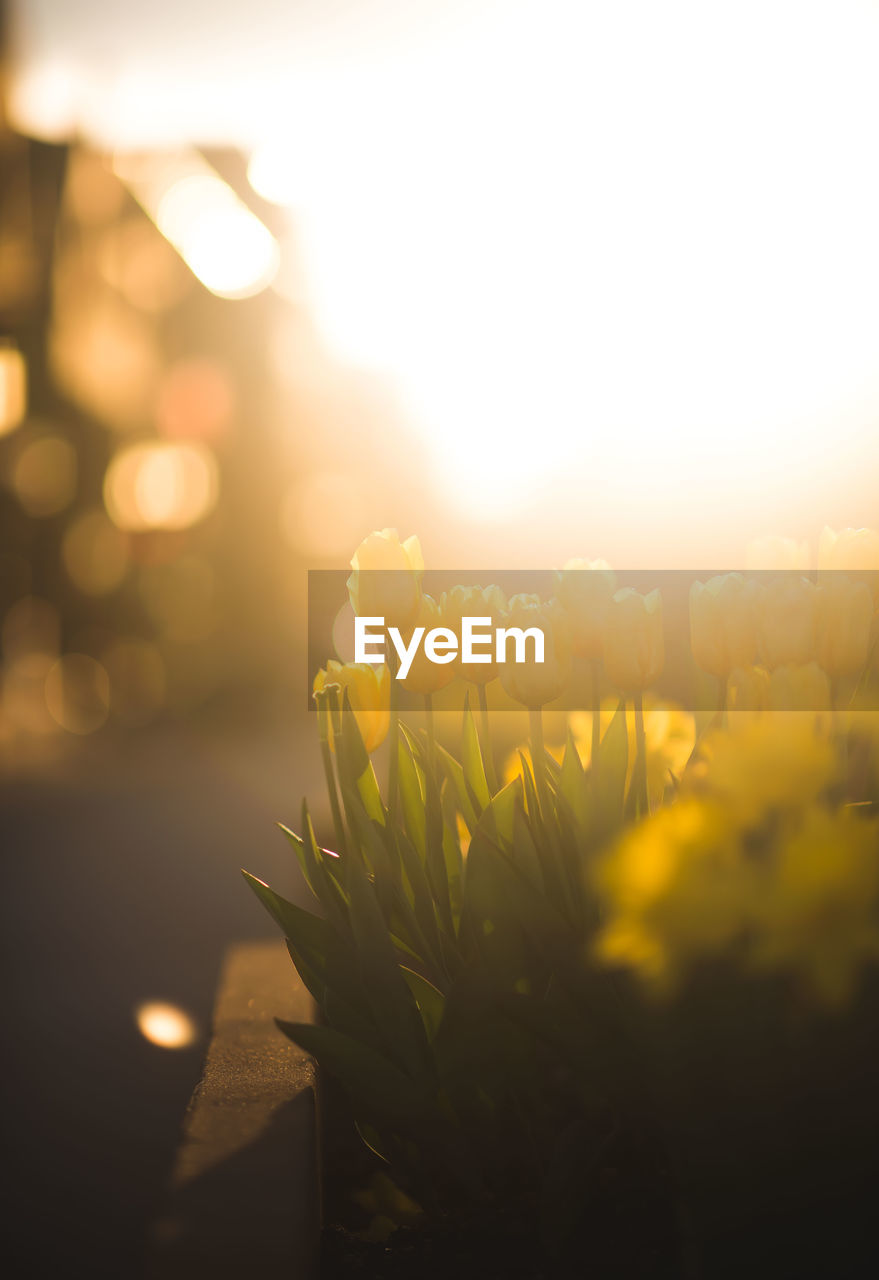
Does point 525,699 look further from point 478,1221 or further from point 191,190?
point 191,190

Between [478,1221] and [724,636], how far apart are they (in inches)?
23.3

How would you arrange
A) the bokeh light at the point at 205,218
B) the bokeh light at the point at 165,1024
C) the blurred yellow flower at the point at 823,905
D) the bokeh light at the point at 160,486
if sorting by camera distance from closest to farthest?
the blurred yellow flower at the point at 823,905 → the bokeh light at the point at 165,1024 → the bokeh light at the point at 160,486 → the bokeh light at the point at 205,218

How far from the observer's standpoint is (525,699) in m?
0.97

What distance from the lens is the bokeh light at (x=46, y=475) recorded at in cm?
709

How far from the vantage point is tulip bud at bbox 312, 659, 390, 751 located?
1.01 meters

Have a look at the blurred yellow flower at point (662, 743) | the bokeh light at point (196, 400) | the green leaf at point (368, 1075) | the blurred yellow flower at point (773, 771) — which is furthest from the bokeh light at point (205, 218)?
the blurred yellow flower at point (773, 771)

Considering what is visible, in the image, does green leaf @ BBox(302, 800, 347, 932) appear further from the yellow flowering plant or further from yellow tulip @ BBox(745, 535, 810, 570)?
yellow tulip @ BBox(745, 535, 810, 570)

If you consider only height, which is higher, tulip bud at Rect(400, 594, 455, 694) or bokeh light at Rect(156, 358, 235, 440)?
bokeh light at Rect(156, 358, 235, 440)

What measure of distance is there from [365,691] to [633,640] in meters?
0.27

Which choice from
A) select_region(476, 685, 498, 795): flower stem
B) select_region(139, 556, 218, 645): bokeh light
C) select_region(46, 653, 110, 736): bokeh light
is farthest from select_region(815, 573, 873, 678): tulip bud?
select_region(139, 556, 218, 645): bokeh light

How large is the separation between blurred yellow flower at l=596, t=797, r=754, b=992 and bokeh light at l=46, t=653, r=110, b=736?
7.70 m

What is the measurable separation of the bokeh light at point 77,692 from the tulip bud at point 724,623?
293 inches

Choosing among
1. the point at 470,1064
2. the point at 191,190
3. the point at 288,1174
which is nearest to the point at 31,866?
the point at 288,1174

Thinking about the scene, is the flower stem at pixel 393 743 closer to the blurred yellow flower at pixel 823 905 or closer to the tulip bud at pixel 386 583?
the tulip bud at pixel 386 583
